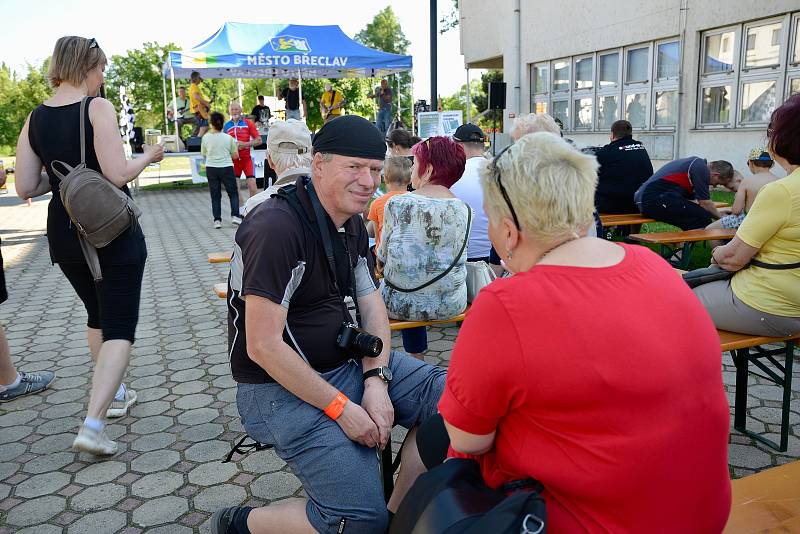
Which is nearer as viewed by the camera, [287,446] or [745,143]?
[287,446]

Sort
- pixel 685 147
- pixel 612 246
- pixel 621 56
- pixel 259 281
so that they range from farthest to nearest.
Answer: pixel 621 56 < pixel 685 147 < pixel 259 281 < pixel 612 246

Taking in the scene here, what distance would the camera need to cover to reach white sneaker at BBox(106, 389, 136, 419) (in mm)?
3682

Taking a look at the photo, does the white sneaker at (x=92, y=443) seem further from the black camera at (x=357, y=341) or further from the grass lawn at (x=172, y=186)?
the grass lawn at (x=172, y=186)

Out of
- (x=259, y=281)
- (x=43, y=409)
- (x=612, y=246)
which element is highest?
(x=612, y=246)

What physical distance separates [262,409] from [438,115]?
438 inches

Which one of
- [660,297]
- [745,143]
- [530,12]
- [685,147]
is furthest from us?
[530,12]

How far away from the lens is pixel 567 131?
18.2m

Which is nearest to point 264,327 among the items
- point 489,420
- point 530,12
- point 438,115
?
point 489,420

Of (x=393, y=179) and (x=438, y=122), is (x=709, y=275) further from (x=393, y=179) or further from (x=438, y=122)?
(x=438, y=122)

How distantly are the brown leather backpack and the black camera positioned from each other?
1.37 m

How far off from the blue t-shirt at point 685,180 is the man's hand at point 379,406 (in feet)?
18.4

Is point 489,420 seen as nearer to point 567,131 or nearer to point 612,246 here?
point 612,246

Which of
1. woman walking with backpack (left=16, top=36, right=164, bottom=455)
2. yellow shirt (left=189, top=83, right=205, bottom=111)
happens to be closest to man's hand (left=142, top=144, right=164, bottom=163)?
woman walking with backpack (left=16, top=36, right=164, bottom=455)

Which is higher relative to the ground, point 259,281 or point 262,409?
point 259,281
